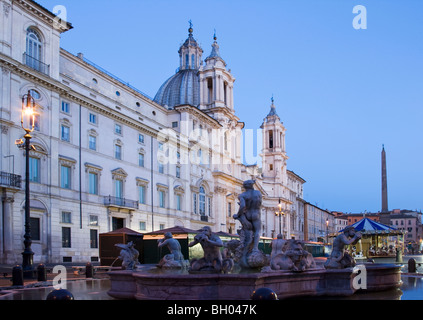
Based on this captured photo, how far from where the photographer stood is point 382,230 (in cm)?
3875

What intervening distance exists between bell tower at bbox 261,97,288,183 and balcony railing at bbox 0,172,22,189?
68.6 m

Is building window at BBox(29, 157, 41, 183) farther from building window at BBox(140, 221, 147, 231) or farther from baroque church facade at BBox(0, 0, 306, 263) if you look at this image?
building window at BBox(140, 221, 147, 231)

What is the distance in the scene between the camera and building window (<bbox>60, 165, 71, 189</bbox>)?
3591cm

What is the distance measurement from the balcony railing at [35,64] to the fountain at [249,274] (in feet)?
74.3

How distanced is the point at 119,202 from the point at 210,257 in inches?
1225

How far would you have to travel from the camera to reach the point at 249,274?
998 cm

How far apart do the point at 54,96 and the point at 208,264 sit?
26578 millimetres

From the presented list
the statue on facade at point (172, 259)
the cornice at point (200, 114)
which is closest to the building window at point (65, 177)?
the cornice at point (200, 114)

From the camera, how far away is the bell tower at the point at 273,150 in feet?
313

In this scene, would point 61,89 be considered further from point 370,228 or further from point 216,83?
point 216,83

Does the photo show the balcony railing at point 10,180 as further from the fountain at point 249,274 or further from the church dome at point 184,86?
the church dome at point 184,86

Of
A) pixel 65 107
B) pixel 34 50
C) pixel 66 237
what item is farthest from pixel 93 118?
pixel 66 237

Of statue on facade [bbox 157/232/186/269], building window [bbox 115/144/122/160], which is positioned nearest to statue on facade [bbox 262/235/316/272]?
statue on facade [bbox 157/232/186/269]

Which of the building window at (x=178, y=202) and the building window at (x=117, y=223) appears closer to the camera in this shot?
the building window at (x=117, y=223)
